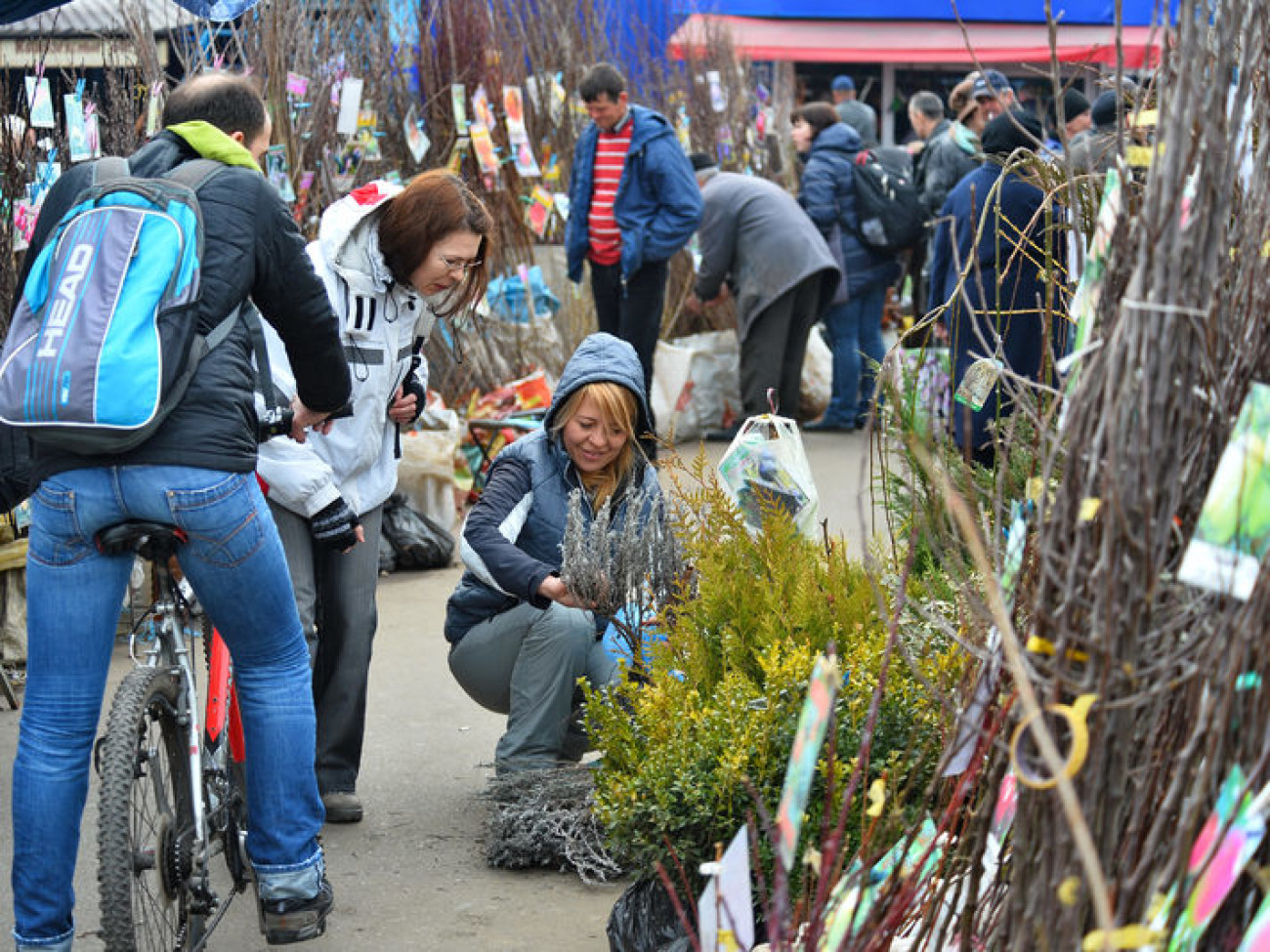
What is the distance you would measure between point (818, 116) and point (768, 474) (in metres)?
6.36

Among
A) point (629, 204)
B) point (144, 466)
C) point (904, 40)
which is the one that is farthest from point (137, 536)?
point (904, 40)

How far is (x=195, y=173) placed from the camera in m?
3.00

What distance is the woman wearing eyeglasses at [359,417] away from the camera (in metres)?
3.81

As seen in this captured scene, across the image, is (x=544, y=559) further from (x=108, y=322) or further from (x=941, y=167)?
(x=941, y=167)

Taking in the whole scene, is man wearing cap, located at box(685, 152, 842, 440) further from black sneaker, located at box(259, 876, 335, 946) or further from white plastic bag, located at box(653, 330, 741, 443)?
black sneaker, located at box(259, 876, 335, 946)

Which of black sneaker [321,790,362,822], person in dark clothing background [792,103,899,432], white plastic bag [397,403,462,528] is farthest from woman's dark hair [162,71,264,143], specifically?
person in dark clothing background [792,103,899,432]

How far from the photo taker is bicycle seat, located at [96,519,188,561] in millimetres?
2867

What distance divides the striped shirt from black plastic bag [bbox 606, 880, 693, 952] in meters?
5.41

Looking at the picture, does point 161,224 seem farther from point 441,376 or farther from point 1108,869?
point 441,376

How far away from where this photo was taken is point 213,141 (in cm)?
309

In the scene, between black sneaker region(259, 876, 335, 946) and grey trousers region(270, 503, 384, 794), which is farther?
grey trousers region(270, 503, 384, 794)

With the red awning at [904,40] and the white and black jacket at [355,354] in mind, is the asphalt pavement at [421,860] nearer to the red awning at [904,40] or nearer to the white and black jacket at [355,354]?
the white and black jacket at [355,354]

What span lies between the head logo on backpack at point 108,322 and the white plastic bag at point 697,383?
Result: 6211 millimetres

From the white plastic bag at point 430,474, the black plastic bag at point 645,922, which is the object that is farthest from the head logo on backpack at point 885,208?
the black plastic bag at point 645,922
